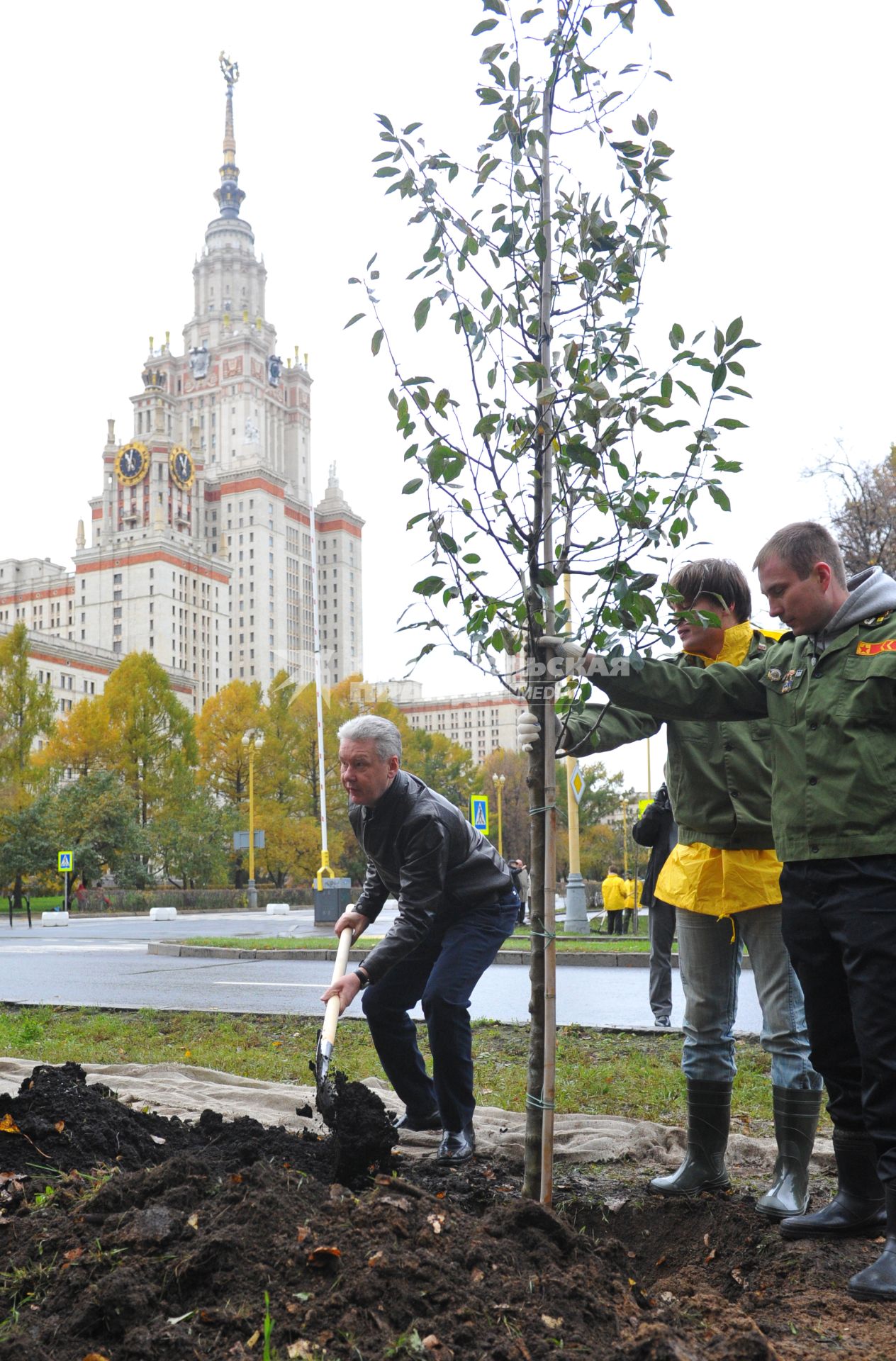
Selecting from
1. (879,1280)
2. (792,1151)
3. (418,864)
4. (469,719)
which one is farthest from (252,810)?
(469,719)

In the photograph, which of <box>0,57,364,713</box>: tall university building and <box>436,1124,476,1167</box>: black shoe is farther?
<box>0,57,364,713</box>: tall university building

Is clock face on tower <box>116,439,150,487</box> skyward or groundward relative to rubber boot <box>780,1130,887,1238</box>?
skyward

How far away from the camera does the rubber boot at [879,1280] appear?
9.21ft

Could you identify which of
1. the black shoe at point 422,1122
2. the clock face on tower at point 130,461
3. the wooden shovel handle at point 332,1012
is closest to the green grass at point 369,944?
the black shoe at point 422,1122

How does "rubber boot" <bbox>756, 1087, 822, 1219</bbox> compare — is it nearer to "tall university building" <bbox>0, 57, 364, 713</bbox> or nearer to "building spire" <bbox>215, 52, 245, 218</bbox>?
"tall university building" <bbox>0, 57, 364, 713</bbox>

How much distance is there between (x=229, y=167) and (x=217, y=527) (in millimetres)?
59280

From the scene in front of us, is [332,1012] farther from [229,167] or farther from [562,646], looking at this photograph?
[229,167]

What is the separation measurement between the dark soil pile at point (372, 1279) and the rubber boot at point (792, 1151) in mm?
122

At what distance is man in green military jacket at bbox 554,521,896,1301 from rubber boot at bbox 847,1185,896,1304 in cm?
9

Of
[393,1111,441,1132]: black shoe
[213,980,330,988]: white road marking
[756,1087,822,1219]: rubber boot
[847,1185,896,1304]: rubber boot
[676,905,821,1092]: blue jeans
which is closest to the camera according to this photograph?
[847,1185,896,1304]: rubber boot

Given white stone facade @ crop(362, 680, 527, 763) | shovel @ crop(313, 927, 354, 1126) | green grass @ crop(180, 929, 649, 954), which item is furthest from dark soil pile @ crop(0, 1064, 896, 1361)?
white stone facade @ crop(362, 680, 527, 763)

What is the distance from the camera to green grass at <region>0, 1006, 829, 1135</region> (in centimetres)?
556

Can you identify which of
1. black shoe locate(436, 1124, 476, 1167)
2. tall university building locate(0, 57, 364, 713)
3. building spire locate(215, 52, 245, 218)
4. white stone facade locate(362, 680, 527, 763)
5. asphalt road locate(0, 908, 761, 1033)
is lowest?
asphalt road locate(0, 908, 761, 1033)

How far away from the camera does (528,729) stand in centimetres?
341
